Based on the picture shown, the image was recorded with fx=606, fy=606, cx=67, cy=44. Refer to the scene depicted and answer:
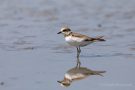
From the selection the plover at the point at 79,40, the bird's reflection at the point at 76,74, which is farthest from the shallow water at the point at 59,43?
the plover at the point at 79,40

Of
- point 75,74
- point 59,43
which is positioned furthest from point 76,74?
point 59,43

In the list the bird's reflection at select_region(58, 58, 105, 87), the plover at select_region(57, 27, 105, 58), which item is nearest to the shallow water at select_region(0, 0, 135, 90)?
the bird's reflection at select_region(58, 58, 105, 87)

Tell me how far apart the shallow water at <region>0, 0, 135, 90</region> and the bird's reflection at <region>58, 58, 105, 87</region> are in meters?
0.14

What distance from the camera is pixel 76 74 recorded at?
1227 cm

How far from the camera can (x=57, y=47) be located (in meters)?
15.1

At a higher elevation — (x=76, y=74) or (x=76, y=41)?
(x=76, y=41)

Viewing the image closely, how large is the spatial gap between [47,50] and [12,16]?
518cm

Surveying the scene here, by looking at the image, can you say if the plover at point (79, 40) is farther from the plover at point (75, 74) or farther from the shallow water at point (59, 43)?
the plover at point (75, 74)

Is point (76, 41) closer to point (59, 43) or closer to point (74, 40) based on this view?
point (74, 40)

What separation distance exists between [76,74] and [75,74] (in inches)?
0.9

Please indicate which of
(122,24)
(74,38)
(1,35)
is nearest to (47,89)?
(74,38)

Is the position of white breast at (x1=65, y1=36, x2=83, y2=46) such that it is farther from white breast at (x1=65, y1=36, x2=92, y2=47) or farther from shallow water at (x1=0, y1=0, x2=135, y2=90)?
shallow water at (x1=0, y1=0, x2=135, y2=90)

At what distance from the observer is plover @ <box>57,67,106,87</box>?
11.6 meters

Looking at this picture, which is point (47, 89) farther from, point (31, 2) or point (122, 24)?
point (31, 2)
